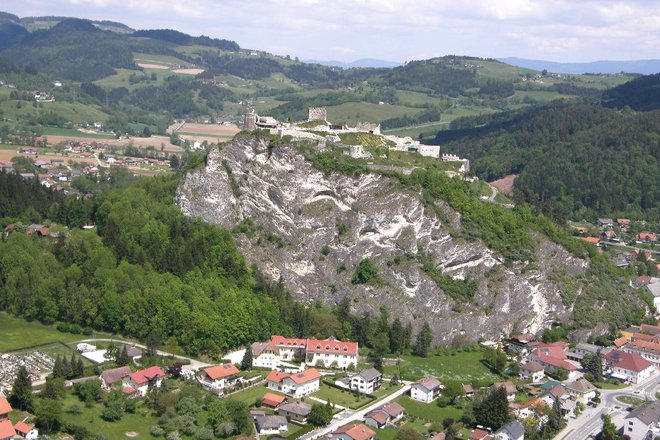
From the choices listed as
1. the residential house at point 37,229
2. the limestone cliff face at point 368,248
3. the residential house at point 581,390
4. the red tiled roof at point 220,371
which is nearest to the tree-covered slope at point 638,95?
the limestone cliff face at point 368,248

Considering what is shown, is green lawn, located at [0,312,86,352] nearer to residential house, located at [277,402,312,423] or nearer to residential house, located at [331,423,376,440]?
residential house, located at [277,402,312,423]

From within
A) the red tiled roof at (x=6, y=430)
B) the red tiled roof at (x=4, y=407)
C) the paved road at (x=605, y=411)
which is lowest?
the paved road at (x=605, y=411)

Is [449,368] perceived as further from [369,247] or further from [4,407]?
[4,407]

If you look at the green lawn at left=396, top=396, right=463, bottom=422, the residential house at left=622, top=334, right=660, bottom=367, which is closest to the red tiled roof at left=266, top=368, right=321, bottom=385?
the green lawn at left=396, top=396, right=463, bottom=422

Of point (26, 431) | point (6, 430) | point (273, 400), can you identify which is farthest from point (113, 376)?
point (273, 400)

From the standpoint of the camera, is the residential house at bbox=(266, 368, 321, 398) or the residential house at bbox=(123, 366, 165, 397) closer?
the residential house at bbox=(123, 366, 165, 397)

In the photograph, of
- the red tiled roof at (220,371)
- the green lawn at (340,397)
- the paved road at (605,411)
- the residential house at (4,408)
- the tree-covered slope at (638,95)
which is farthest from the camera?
the tree-covered slope at (638,95)

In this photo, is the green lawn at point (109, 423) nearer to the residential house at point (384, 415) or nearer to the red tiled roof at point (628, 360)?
the residential house at point (384, 415)
